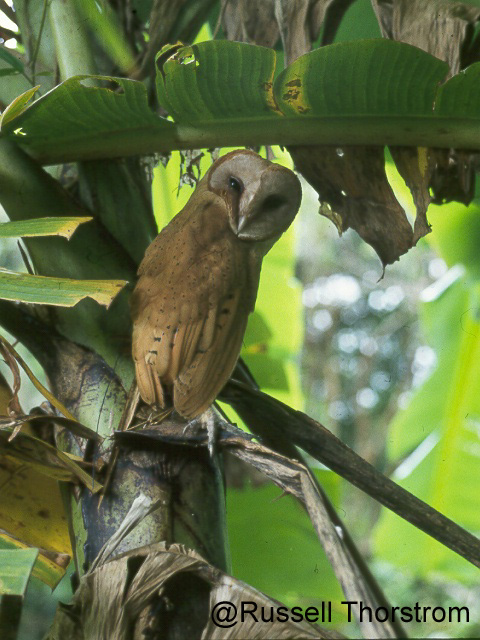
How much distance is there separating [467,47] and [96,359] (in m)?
0.46

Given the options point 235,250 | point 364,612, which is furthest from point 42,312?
point 364,612

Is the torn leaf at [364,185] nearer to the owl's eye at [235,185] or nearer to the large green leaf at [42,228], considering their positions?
the owl's eye at [235,185]

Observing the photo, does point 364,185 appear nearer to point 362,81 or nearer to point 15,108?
point 362,81

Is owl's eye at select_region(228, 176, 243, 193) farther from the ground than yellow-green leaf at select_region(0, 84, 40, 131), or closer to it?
closer to it

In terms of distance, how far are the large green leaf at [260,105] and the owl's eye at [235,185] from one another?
8 cm

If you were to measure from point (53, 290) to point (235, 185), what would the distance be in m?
0.18

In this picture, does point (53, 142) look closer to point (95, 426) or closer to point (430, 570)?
point (95, 426)

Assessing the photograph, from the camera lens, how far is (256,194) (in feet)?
1.79

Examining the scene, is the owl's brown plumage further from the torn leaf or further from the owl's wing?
the torn leaf

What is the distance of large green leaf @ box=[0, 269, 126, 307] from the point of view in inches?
18.7

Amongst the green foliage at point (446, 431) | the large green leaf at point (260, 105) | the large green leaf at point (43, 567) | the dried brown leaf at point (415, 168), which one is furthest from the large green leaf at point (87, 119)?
the green foliage at point (446, 431)

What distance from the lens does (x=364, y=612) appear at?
0.34 meters

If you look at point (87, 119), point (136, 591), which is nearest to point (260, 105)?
point (87, 119)

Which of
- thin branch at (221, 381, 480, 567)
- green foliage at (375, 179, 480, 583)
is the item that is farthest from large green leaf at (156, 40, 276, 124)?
green foliage at (375, 179, 480, 583)
